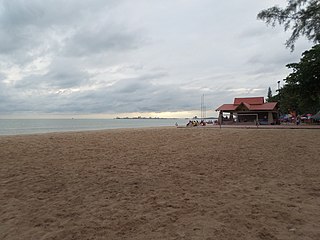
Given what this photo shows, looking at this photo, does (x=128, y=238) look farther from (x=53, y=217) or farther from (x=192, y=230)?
(x=53, y=217)

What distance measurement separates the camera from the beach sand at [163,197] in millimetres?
3221

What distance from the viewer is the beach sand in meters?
3.22

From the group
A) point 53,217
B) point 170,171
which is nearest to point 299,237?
point 53,217

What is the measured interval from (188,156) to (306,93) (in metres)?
22.4

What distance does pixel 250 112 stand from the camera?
35656mm

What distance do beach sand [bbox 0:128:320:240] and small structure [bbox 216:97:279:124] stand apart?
27.8m

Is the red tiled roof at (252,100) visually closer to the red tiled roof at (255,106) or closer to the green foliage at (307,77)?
the red tiled roof at (255,106)

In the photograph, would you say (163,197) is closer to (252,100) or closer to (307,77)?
(307,77)

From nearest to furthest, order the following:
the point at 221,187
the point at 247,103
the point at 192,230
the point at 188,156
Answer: the point at 192,230 → the point at 221,187 → the point at 188,156 → the point at 247,103

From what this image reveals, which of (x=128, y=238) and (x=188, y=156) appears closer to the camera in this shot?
(x=128, y=238)

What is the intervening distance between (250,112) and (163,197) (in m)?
33.8

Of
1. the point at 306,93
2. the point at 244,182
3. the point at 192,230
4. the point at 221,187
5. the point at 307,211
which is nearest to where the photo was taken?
the point at 192,230

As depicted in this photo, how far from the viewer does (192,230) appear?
317cm

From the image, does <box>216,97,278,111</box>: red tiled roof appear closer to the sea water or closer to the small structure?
the small structure
